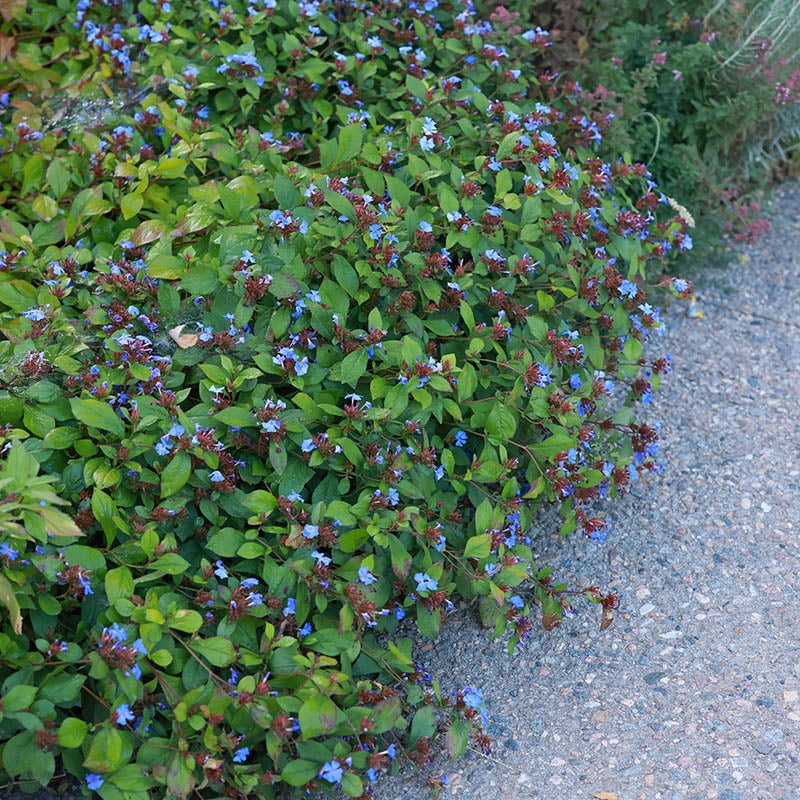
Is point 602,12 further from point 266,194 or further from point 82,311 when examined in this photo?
point 82,311

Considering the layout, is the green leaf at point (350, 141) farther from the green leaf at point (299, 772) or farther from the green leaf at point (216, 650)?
the green leaf at point (299, 772)

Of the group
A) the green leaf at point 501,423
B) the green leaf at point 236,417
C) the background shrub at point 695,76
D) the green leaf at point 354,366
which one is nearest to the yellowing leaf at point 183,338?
the green leaf at point 236,417

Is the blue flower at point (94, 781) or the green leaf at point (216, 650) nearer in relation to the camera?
the blue flower at point (94, 781)

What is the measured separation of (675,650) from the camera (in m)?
2.61

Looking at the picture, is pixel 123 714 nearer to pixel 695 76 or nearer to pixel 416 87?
pixel 416 87

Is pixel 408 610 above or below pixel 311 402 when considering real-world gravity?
below

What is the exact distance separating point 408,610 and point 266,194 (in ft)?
3.99

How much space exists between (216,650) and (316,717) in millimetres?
255

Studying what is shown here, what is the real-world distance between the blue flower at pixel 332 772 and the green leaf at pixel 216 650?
0.95ft

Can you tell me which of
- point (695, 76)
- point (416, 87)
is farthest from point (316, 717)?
point (695, 76)

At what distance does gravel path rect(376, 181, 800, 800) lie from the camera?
2312 mm

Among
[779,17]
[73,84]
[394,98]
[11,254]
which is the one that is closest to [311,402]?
[11,254]

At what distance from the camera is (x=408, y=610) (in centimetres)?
271

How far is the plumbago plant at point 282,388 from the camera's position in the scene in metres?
2.07
